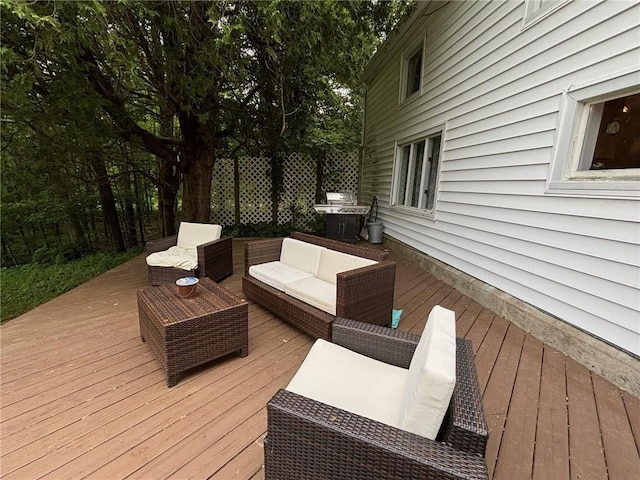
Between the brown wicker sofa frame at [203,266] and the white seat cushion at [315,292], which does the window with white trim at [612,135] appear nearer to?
the white seat cushion at [315,292]

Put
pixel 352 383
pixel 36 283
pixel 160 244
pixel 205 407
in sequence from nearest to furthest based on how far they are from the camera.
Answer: pixel 352 383
pixel 205 407
pixel 160 244
pixel 36 283

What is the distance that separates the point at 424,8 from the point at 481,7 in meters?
1.32

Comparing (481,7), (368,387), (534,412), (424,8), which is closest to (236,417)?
(368,387)

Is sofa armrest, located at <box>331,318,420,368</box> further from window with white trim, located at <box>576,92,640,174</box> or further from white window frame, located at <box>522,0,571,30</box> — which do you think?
white window frame, located at <box>522,0,571,30</box>

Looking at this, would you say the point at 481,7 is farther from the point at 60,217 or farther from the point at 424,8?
the point at 60,217

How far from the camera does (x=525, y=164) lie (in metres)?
2.77

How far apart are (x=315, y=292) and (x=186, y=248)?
2339 millimetres

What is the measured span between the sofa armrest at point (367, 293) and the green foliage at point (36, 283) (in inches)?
158

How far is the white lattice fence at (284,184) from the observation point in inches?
282

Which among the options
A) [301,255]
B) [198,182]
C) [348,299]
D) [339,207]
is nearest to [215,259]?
[301,255]

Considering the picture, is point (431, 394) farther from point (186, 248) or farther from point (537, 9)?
point (186, 248)

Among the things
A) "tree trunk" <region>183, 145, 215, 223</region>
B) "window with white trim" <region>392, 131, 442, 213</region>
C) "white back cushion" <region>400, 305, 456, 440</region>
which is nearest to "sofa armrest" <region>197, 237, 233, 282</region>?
"tree trunk" <region>183, 145, 215, 223</region>

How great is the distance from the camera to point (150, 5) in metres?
2.89

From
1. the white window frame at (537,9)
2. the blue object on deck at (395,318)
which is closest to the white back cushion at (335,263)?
the blue object on deck at (395,318)
